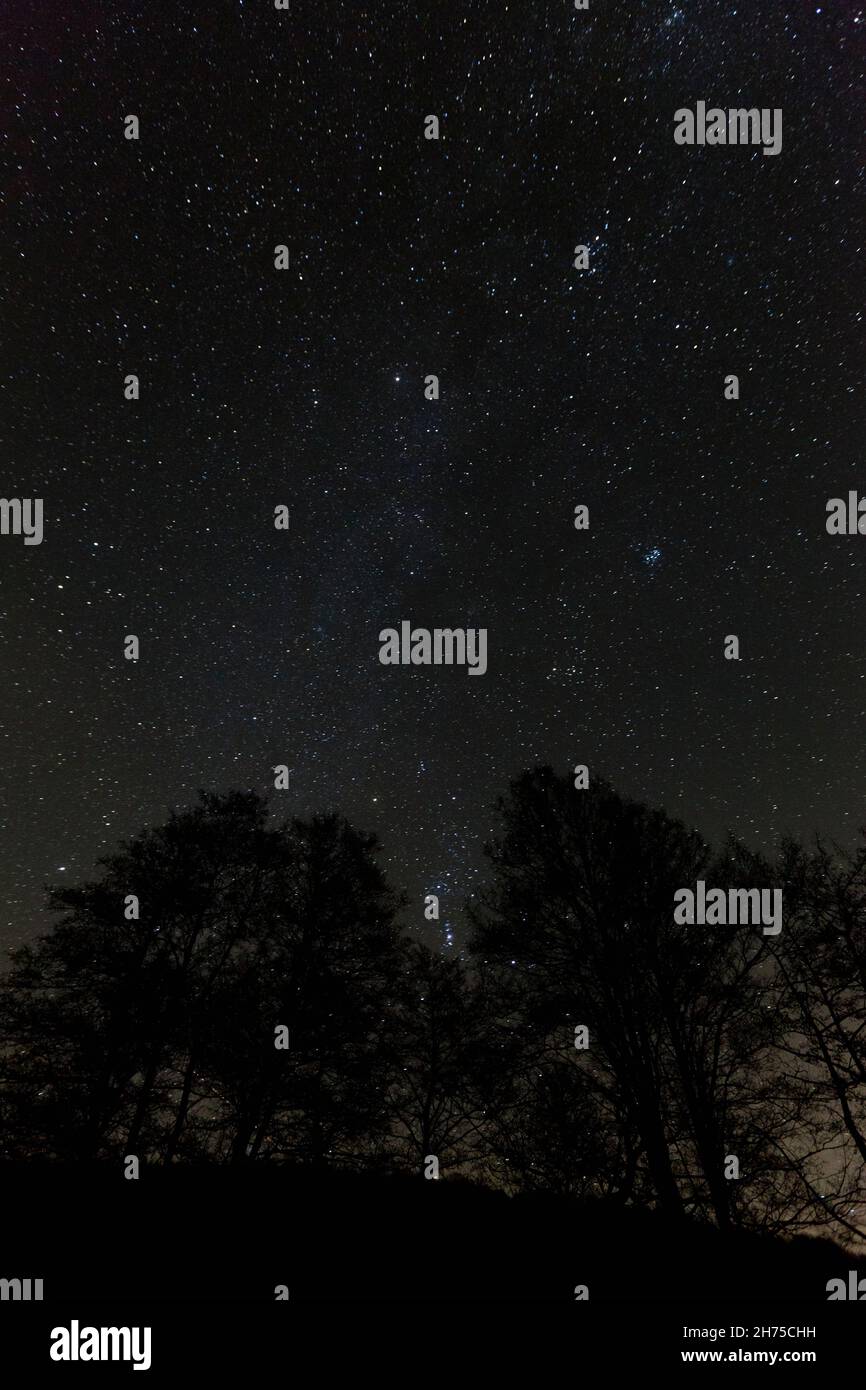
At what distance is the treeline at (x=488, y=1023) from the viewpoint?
372 inches

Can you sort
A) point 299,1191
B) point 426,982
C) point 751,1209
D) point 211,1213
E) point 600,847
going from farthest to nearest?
point 426,982 < point 600,847 < point 751,1209 < point 299,1191 < point 211,1213

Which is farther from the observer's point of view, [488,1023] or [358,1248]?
[488,1023]

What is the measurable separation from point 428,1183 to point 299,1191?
1.94 metres

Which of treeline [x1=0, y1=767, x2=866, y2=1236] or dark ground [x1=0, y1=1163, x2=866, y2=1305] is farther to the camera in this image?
treeline [x1=0, y1=767, x2=866, y2=1236]

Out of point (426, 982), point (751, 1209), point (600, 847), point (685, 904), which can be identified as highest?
point (600, 847)

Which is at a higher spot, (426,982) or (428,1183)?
(426,982)

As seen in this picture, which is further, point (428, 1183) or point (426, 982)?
point (426, 982)

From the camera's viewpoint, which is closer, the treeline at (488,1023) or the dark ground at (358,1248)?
the dark ground at (358,1248)

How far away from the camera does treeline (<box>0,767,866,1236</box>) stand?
31.0ft

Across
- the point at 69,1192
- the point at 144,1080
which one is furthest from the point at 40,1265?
the point at 144,1080

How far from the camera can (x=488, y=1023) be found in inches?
430

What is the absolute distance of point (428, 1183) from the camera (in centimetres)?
799

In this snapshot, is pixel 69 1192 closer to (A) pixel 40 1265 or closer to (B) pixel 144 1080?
(A) pixel 40 1265
